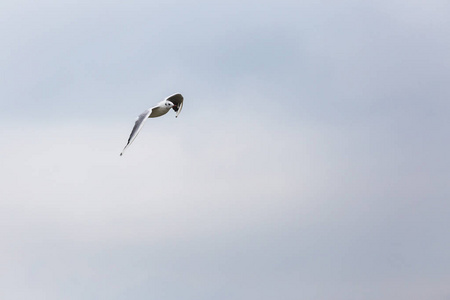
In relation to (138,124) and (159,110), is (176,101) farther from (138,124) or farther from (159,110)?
(138,124)

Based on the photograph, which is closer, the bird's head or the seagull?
the seagull

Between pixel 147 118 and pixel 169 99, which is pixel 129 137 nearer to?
pixel 147 118

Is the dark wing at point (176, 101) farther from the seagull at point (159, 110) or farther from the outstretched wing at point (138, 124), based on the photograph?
the outstretched wing at point (138, 124)

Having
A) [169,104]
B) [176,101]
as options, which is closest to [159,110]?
[169,104]

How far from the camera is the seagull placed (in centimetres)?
10974

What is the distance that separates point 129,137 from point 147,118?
18.7 feet

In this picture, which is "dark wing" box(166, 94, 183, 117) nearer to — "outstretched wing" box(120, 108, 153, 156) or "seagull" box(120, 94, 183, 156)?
"seagull" box(120, 94, 183, 156)

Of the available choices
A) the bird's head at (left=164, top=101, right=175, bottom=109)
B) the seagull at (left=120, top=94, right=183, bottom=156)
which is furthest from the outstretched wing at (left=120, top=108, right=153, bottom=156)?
the bird's head at (left=164, top=101, right=175, bottom=109)

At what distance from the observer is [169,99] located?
12006 centimetres

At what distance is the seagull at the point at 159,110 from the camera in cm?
10974

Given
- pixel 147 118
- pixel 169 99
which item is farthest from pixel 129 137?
pixel 169 99

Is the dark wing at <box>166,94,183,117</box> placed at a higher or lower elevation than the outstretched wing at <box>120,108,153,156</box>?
higher

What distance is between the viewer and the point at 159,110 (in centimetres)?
11675

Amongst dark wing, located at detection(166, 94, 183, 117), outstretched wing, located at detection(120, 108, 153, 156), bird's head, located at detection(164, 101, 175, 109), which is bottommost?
outstretched wing, located at detection(120, 108, 153, 156)
